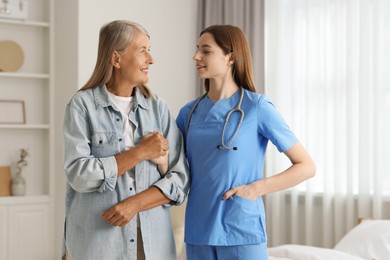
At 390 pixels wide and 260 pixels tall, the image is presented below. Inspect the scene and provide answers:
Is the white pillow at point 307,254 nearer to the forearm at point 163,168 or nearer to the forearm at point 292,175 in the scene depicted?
the forearm at point 292,175

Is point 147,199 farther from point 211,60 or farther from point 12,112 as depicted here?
point 12,112

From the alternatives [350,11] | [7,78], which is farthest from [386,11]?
[7,78]

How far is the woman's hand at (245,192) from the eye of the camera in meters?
2.19

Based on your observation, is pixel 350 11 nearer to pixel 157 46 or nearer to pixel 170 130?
pixel 157 46

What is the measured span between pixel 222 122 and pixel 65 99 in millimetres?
2639

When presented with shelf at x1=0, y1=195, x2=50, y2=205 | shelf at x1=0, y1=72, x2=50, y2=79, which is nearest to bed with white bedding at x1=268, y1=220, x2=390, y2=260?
shelf at x1=0, y1=195, x2=50, y2=205

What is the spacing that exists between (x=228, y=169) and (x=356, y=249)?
1.40m

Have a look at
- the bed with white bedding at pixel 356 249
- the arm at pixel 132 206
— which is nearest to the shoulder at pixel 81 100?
the arm at pixel 132 206

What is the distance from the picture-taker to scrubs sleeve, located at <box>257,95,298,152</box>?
7.35 feet

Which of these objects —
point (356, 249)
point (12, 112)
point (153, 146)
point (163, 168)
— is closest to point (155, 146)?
point (153, 146)

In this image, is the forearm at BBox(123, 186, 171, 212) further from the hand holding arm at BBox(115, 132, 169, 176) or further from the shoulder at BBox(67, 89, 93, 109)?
the shoulder at BBox(67, 89, 93, 109)

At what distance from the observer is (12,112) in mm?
4852

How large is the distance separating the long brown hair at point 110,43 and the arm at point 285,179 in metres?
0.56

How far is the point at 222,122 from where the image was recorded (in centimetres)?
227
